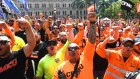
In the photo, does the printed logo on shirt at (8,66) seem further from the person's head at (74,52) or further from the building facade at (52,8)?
the building facade at (52,8)

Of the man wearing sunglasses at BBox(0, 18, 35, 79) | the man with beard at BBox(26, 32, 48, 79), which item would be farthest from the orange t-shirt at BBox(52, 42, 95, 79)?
the man with beard at BBox(26, 32, 48, 79)

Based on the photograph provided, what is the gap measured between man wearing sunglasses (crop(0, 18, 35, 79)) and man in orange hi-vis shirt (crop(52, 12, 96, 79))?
0.74 m

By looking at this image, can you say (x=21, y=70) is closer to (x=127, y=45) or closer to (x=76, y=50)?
(x=76, y=50)

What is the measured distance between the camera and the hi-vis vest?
17.3 ft

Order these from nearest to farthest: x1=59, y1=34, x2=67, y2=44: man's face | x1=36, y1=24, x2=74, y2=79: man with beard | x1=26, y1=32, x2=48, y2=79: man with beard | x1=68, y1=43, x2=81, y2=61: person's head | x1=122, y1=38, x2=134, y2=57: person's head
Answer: x1=68, y1=43, x2=81, y2=61: person's head
x1=122, y1=38, x2=134, y2=57: person's head
x1=36, y1=24, x2=74, y2=79: man with beard
x1=59, y1=34, x2=67, y2=44: man's face
x1=26, y1=32, x2=48, y2=79: man with beard

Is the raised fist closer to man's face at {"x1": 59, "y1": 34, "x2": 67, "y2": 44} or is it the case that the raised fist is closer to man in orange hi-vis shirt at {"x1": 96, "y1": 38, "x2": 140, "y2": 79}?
man in orange hi-vis shirt at {"x1": 96, "y1": 38, "x2": 140, "y2": 79}

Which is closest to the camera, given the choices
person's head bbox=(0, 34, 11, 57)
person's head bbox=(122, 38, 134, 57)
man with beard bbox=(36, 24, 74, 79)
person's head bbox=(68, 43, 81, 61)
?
person's head bbox=(0, 34, 11, 57)

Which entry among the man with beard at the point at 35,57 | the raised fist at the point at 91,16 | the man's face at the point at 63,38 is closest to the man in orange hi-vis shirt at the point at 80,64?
the raised fist at the point at 91,16

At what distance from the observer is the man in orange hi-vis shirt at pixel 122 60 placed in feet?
17.1

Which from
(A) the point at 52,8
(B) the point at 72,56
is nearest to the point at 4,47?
(B) the point at 72,56

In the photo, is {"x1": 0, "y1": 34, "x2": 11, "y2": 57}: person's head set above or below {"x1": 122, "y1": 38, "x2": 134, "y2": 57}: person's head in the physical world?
above

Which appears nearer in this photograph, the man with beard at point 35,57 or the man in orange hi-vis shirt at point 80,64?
the man in orange hi-vis shirt at point 80,64

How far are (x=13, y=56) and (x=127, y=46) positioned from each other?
1.92 metres

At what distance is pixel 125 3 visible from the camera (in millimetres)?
12688
